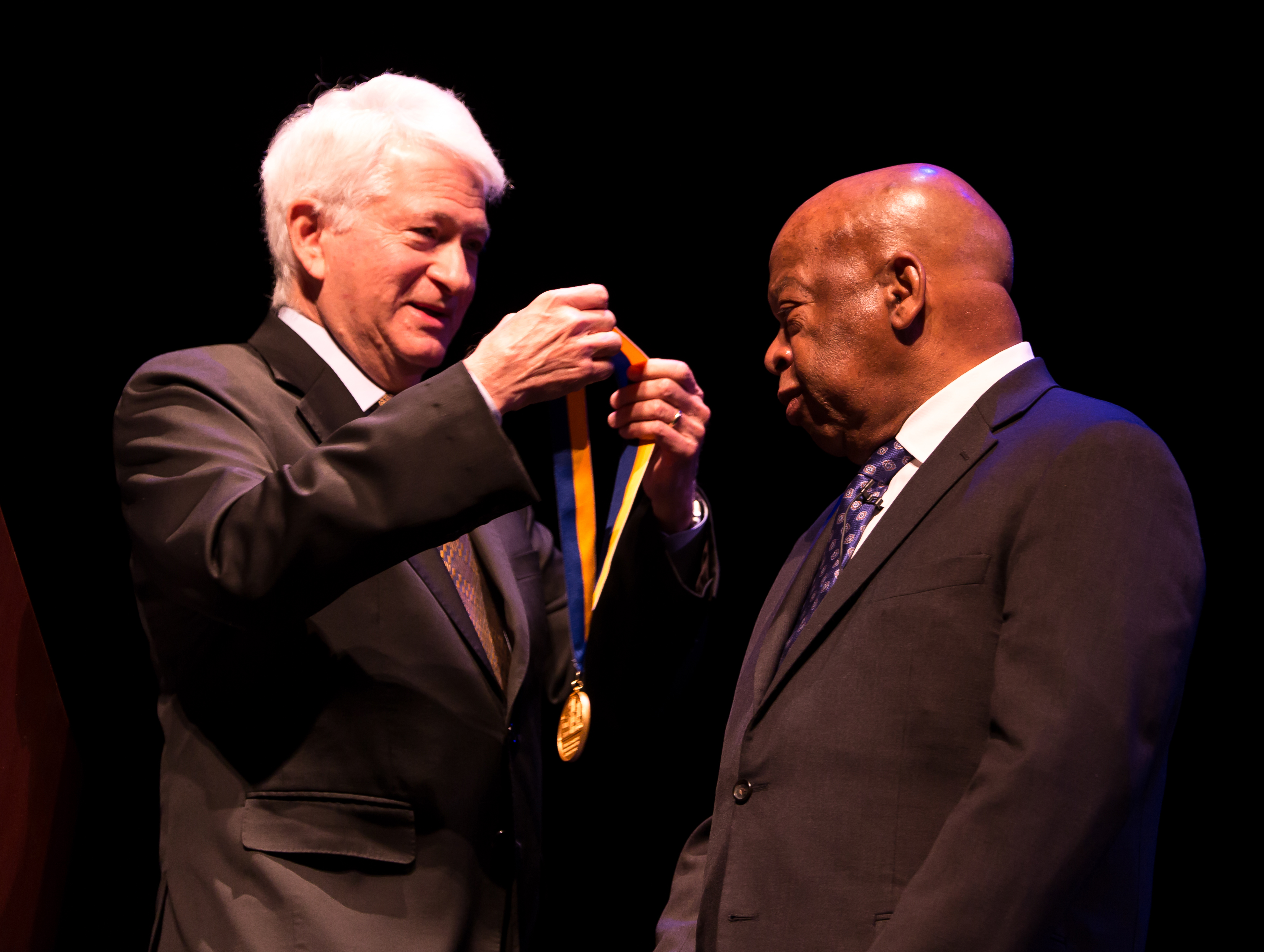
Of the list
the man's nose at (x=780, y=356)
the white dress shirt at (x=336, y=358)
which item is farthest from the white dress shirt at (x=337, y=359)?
the man's nose at (x=780, y=356)

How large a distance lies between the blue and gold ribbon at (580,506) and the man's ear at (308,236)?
1.84 ft

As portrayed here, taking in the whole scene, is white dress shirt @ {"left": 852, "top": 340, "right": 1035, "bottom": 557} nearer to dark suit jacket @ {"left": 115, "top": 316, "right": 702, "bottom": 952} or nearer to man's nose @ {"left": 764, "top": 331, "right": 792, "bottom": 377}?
man's nose @ {"left": 764, "top": 331, "right": 792, "bottom": 377}

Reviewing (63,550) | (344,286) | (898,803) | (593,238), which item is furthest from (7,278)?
(898,803)

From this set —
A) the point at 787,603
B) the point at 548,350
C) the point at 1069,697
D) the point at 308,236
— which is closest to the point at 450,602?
the point at 548,350

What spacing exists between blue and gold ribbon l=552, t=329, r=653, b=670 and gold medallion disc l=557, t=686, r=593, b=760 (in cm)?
11

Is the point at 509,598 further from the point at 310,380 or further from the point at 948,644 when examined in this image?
the point at 948,644

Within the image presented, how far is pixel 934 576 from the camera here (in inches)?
55.8

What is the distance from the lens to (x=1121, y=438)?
4.45ft

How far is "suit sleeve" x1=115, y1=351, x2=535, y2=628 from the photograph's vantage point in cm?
158

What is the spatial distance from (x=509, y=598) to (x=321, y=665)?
0.45m

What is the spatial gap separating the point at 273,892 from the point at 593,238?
2.06 metres

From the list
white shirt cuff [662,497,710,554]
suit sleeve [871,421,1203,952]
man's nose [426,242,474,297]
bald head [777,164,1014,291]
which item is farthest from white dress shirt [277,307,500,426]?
suit sleeve [871,421,1203,952]

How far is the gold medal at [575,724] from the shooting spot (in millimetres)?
2059

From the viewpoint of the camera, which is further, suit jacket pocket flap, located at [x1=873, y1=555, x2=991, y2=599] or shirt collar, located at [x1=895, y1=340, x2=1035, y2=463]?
shirt collar, located at [x1=895, y1=340, x2=1035, y2=463]
